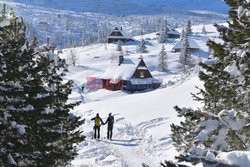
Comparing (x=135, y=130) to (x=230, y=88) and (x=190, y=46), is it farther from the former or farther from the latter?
(x=190, y=46)

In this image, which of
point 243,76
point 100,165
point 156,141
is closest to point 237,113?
point 243,76

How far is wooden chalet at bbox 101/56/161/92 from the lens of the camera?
74.6m

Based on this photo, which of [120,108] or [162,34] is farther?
[162,34]

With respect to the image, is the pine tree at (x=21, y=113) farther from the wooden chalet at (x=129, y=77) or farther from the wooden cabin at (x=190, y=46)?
the wooden cabin at (x=190, y=46)

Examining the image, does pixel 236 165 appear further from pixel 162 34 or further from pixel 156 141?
pixel 162 34

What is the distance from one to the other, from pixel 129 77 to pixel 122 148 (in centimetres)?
5193

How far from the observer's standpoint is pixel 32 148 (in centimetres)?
964

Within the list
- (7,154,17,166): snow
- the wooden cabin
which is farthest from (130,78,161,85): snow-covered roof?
(7,154,17,166): snow

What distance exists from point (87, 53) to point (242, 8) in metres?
132

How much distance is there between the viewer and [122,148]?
22.9 m

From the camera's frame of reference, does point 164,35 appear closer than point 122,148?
No

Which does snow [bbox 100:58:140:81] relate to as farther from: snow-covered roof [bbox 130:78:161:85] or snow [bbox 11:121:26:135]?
snow [bbox 11:121:26:135]

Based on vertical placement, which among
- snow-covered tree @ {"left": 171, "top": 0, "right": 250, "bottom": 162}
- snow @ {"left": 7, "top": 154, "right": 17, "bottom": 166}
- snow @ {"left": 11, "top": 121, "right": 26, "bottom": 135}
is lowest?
snow @ {"left": 7, "top": 154, "right": 17, "bottom": 166}

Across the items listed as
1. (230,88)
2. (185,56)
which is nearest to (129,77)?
(185,56)
